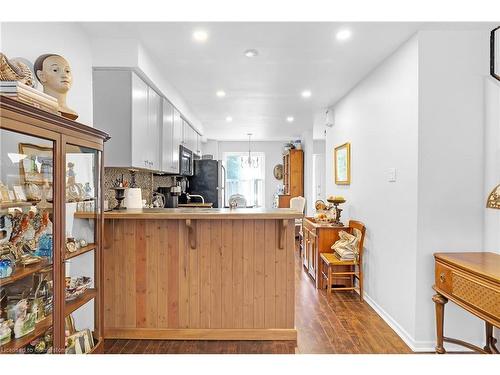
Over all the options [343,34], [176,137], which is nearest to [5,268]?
[343,34]

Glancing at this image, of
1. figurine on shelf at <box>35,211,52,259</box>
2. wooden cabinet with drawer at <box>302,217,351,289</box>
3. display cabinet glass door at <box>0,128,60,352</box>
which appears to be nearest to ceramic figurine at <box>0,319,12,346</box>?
display cabinet glass door at <box>0,128,60,352</box>

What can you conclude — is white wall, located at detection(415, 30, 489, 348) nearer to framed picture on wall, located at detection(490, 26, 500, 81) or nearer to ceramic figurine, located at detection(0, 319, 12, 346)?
framed picture on wall, located at detection(490, 26, 500, 81)

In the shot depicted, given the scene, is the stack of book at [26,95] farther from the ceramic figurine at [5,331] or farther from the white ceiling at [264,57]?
the white ceiling at [264,57]

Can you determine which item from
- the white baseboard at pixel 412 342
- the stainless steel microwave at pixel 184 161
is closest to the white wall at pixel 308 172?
the stainless steel microwave at pixel 184 161

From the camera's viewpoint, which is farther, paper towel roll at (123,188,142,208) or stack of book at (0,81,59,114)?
paper towel roll at (123,188,142,208)

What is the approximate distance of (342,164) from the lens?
439cm

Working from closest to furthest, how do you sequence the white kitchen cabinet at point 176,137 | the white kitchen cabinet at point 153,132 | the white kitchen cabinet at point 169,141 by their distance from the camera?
1. the white kitchen cabinet at point 153,132
2. the white kitchen cabinet at point 169,141
3. the white kitchen cabinet at point 176,137

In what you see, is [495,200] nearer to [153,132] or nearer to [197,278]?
[197,278]

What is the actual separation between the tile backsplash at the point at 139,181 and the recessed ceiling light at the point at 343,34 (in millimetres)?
2411

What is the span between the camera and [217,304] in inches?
105

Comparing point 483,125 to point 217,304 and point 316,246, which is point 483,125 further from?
point 217,304

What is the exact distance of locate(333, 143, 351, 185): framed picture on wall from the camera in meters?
4.12

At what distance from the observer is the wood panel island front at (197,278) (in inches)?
104

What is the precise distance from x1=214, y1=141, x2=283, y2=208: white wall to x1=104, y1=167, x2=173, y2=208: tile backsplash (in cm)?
386
